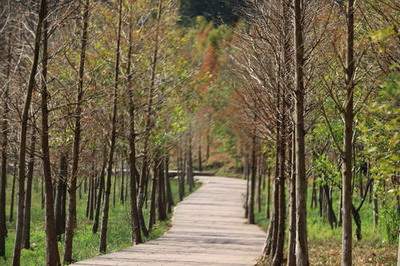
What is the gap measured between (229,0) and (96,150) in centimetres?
1396

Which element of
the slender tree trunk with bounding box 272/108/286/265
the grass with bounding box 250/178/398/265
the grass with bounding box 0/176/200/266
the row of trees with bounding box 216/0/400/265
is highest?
the row of trees with bounding box 216/0/400/265

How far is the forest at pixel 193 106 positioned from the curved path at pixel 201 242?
5.3 inches

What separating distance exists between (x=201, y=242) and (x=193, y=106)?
9.70 m

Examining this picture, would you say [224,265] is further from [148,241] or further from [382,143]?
[148,241]

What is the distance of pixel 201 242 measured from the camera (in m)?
23.4

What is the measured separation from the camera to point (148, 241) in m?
23.8

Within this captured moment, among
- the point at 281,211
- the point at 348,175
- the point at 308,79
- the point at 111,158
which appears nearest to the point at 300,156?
the point at 348,175

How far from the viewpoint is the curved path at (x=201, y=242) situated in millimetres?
17531

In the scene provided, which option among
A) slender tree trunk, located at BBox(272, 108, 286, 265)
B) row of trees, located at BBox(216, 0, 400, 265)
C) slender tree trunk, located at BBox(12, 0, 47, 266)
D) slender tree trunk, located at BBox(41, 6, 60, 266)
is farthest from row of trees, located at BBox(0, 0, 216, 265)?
slender tree trunk, located at BBox(272, 108, 286, 265)

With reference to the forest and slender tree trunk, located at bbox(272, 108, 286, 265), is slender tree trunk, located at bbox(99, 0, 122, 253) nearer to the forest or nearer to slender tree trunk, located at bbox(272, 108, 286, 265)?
the forest

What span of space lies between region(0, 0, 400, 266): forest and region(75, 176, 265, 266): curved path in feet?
0.44

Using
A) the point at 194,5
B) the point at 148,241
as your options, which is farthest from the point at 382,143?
the point at 194,5

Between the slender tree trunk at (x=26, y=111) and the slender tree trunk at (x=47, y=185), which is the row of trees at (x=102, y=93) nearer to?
the slender tree trunk at (x=26, y=111)

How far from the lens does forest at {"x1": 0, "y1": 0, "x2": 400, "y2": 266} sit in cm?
1009
